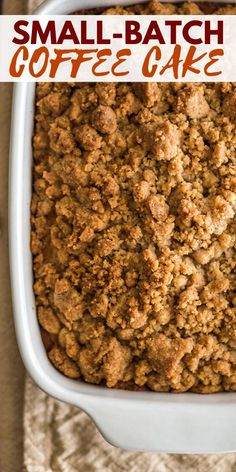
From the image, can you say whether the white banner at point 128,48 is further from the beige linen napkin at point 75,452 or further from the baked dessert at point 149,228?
the beige linen napkin at point 75,452

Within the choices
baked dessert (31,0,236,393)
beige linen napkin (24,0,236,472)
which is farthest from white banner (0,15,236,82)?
beige linen napkin (24,0,236,472)

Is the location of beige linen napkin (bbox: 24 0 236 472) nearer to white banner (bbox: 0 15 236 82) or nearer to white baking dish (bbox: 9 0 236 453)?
white baking dish (bbox: 9 0 236 453)

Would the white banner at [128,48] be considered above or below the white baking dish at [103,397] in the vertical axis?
above

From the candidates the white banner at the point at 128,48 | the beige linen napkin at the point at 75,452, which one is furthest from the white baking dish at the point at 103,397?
the beige linen napkin at the point at 75,452

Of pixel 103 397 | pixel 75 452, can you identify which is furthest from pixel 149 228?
pixel 75 452

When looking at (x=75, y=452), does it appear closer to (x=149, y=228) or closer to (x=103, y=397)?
(x=103, y=397)

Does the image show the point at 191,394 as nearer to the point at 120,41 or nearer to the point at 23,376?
the point at 23,376

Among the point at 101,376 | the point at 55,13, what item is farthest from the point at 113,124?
the point at 101,376
